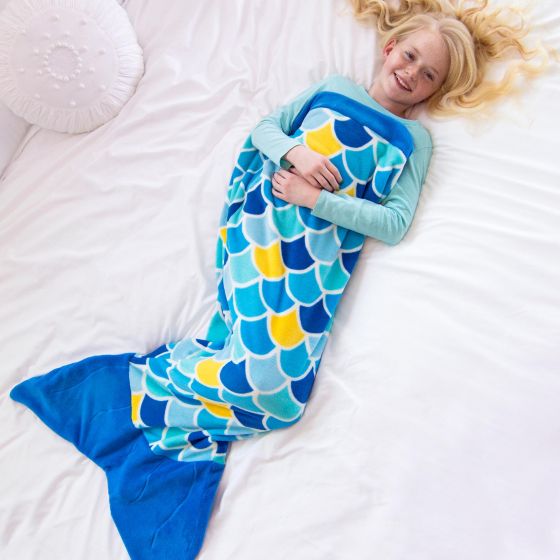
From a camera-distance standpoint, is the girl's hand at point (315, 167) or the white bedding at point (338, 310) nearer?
the white bedding at point (338, 310)

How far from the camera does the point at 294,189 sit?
3.56ft

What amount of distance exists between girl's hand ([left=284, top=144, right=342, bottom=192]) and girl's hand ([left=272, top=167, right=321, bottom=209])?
16mm

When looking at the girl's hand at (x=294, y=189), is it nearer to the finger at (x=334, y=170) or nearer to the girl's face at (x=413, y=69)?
the finger at (x=334, y=170)

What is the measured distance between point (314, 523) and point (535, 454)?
0.38 meters

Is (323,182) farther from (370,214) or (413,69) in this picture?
(413,69)

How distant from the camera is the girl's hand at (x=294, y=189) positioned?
42.1 inches

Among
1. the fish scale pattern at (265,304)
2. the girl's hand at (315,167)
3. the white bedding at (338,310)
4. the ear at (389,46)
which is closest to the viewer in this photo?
the white bedding at (338,310)

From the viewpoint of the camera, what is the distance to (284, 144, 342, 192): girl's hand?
1.08m

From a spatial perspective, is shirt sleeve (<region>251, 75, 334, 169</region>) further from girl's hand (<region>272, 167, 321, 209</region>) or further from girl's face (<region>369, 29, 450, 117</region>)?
girl's face (<region>369, 29, 450, 117</region>)

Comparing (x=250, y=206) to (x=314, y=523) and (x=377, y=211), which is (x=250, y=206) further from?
(x=314, y=523)

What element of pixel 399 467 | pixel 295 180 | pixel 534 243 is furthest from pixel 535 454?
pixel 295 180

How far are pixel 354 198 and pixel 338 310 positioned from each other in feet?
0.77

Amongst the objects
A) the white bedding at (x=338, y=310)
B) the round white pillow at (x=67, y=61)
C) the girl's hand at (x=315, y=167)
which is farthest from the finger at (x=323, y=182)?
the round white pillow at (x=67, y=61)

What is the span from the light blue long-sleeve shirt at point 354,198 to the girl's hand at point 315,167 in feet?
0.06
